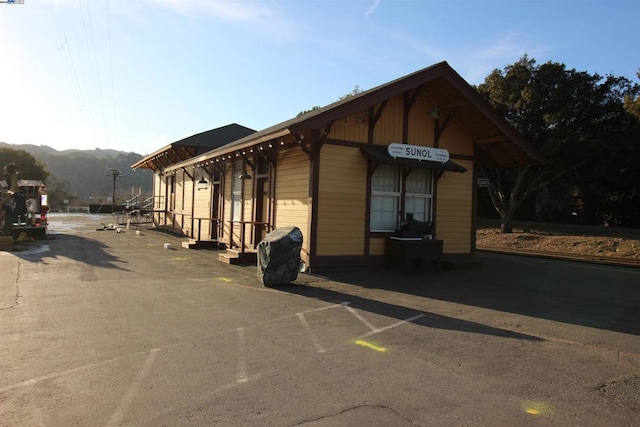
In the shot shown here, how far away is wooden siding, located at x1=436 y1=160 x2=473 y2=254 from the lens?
13.0 meters

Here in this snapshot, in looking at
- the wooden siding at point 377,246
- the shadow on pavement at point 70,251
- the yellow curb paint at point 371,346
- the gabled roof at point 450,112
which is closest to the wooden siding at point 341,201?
the wooden siding at point 377,246

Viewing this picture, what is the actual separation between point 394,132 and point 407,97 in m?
1.08

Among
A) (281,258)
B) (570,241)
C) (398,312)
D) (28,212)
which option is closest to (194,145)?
(28,212)

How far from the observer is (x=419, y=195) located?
41.0 ft

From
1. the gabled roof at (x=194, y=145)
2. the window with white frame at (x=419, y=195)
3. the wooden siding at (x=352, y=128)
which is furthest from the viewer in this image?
the gabled roof at (x=194, y=145)

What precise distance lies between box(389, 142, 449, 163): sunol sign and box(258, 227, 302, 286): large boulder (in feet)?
13.3

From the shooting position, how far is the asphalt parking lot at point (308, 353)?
142 inches

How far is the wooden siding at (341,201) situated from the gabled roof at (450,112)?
109 centimetres

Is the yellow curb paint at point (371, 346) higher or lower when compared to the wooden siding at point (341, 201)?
lower

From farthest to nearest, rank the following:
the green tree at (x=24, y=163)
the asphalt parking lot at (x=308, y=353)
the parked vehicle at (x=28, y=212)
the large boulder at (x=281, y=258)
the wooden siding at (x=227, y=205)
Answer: the green tree at (x=24, y=163) < the parked vehicle at (x=28, y=212) < the wooden siding at (x=227, y=205) < the large boulder at (x=281, y=258) < the asphalt parking lot at (x=308, y=353)

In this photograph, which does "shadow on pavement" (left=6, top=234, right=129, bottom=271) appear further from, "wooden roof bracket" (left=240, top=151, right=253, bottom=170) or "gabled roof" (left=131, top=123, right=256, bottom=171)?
"gabled roof" (left=131, top=123, right=256, bottom=171)

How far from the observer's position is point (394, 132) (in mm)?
12055

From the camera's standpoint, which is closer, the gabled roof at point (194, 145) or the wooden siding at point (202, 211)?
the wooden siding at point (202, 211)

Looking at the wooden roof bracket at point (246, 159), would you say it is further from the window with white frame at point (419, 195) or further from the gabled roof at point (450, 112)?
the window with white frame at point (419, 195)
